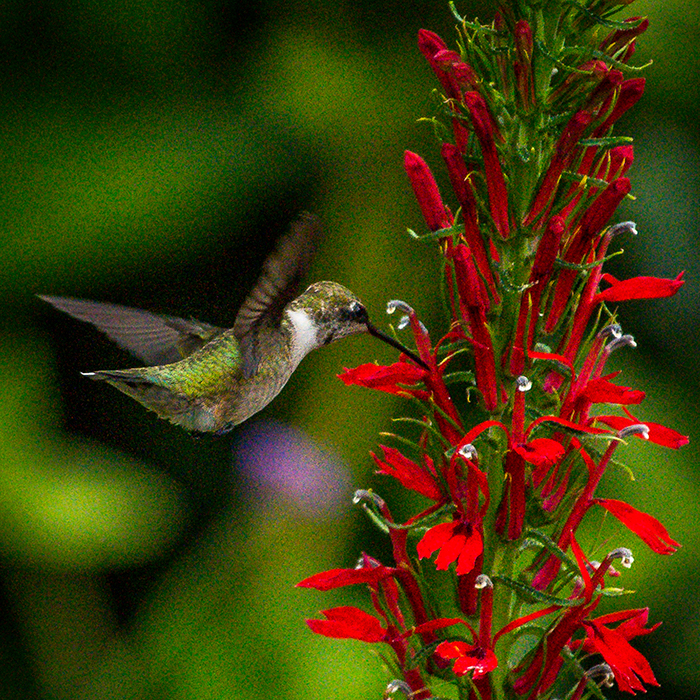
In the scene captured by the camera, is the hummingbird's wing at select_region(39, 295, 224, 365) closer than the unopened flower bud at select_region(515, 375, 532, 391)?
No

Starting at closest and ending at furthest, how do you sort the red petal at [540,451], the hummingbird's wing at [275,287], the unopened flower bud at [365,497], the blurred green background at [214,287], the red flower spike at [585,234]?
the red petal at [540,451] → the red flower spike at [585,234] → the unopened flower bud at [365,497] → the hummingbird's wing at [275,287] → the blurred green background at [214,287]

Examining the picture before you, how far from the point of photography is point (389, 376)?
3.45 ft

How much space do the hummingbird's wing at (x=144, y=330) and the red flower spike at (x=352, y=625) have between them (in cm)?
69

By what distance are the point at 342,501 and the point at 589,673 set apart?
61.9 inches

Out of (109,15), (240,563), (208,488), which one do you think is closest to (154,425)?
(208,488)

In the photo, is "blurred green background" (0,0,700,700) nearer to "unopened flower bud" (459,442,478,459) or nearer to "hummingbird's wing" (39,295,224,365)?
"hummingbird's wing" (39,295,224,365)

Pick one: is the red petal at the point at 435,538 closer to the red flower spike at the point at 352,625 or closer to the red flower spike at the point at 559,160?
the red flower spike at the point at 352,625

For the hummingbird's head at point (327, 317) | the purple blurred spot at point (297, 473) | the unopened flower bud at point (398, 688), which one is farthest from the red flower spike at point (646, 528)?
the purple blurred spot at point (297, 473)

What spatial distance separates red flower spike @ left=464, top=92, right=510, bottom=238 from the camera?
3.29 feet

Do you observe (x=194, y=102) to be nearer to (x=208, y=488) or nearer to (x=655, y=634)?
(x=208, y=488)

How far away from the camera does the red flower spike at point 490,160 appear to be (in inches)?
39.5

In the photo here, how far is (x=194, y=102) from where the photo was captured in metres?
3.00

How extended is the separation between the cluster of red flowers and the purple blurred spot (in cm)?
149

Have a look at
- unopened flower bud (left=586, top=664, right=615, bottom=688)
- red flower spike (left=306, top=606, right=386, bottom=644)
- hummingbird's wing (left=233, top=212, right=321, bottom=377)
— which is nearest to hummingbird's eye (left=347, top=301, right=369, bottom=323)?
hummingbird's wing (left=233, top=212, right=321, bottom=377)
